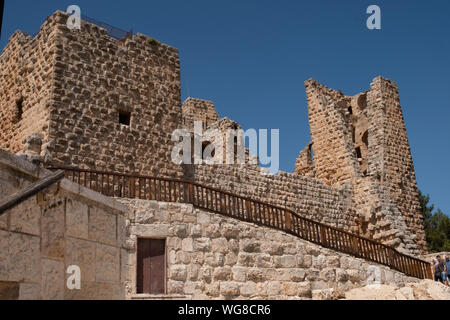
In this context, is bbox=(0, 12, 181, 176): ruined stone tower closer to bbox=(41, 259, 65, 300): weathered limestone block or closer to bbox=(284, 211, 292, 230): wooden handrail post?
bbox=(284, 211, 292, 230): wooden handrail post

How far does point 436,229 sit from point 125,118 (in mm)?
18704

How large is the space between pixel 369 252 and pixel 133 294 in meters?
6.42

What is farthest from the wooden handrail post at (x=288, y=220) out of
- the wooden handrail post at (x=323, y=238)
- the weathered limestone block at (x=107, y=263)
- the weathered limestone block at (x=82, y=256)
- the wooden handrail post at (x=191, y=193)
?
the weathered limestone block at (x=82, y=256)

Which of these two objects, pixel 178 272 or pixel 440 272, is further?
pixel 440 272

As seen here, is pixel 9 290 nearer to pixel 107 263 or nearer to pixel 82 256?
pixel 82 256

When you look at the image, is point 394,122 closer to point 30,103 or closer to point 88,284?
point 30,103

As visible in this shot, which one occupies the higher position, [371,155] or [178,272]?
[371,155]

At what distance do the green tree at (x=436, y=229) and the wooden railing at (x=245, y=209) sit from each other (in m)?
10.7

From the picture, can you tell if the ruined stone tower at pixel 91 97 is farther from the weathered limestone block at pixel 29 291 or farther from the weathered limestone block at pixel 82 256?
the weathered limestone block at pixel 29 291

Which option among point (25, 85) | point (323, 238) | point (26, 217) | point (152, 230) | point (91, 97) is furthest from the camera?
point (25, 85)

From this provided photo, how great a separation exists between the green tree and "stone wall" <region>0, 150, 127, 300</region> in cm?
2134

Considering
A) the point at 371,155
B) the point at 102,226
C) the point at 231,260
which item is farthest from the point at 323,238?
the point at 371,155

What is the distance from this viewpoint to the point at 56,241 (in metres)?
4.84
